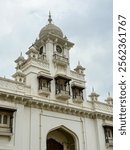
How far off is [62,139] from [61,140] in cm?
12

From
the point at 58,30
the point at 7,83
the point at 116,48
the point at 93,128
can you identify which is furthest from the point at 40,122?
the point at 116,48

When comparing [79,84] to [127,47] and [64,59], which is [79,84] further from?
[127,47]

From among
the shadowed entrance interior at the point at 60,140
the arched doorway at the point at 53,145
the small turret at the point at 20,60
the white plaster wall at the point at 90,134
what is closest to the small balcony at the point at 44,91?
the shadowed entrance interior at the point at 60,140

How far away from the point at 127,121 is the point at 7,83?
12.7 metres

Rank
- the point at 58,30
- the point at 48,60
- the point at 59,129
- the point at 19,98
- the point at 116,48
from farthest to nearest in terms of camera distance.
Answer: the point at 58,30, the point at 48,60, the point at 59,129, the point at 19,98, the point at 116,48

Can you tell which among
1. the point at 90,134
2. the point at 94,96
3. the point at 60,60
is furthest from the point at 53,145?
the point at 60,60

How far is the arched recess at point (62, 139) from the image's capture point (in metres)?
18.1

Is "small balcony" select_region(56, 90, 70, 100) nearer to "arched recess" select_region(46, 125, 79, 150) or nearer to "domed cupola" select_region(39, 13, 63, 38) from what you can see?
"arched recess" select_region(46, 125, 79, 150)

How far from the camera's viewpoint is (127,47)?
417 cm

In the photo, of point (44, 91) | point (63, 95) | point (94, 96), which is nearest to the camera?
point (44, 91)

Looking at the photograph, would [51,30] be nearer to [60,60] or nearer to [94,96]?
[60,60]

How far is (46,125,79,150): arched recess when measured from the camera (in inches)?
712

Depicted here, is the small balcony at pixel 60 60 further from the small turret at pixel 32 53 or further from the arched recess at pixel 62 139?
the arched recess at pixel 62 139

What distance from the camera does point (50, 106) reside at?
56.6 feet
